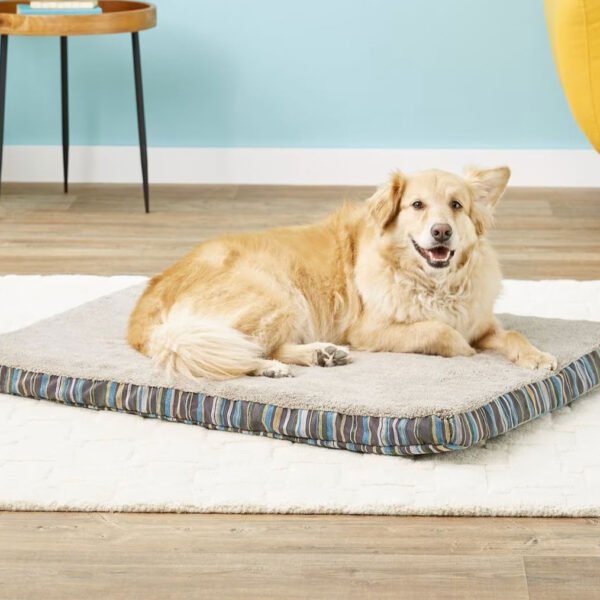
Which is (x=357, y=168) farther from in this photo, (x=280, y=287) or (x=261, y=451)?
(x=261, y=451)

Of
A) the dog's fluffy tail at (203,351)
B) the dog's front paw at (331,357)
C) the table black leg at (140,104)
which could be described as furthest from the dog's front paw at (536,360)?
the table black leg at (140,104)

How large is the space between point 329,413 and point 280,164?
104 inches

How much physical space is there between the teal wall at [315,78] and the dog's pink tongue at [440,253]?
85.6 inches

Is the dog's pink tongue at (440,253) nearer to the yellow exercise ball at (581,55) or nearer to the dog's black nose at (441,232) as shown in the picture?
the dog's black nose at (441,232)

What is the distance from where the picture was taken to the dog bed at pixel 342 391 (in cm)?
202

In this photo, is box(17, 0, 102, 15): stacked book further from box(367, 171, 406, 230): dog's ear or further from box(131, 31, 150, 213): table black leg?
box(367, 171, 406, 230): dog's ear

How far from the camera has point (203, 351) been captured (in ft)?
7.35

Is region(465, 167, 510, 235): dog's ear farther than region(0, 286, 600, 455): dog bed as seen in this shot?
Yes

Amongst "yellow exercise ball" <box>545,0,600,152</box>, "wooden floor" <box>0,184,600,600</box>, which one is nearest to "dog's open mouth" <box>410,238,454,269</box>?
"wooden floor" <box>0,184,600,600</box>

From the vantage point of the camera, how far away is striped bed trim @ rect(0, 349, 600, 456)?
199 centimetres

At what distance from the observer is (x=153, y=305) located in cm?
247

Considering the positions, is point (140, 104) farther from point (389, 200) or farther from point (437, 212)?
point (437, 212)

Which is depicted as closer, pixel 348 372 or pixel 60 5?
pixel 348 372

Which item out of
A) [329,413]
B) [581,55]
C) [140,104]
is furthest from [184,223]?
[329,413]
